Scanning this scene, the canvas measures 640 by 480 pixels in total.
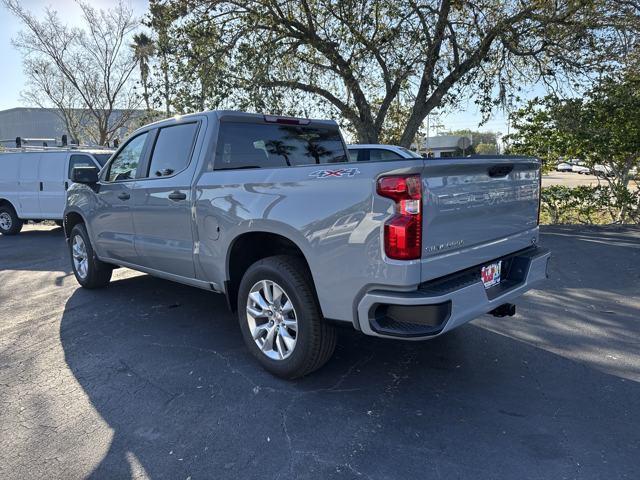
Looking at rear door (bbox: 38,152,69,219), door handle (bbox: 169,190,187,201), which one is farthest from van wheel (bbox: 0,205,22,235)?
door handle (bbox: 169,190,187,201)

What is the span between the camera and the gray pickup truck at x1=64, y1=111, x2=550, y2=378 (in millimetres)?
2764

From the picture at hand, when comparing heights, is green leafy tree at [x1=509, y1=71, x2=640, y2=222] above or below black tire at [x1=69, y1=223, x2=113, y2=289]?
above

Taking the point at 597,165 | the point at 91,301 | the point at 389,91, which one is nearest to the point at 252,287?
the point at 91,301

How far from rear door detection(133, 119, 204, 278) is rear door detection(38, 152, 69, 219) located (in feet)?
25.2

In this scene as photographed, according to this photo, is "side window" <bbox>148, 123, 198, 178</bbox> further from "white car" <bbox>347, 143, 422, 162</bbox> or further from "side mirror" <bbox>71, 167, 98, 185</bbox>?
"white car" <bbox>347, 143, 422, 162</bbox>

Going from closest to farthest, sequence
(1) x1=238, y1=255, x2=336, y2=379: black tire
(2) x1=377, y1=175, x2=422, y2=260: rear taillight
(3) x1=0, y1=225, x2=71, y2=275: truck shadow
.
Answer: (2) x1=377, y1=175, x2=422, y2=260: rear taillight → (1) x1=238, y1=255, x2=336, y2=379: black tire → (3) x1=0, y1=225, x2=71, y2=275: truck shadow

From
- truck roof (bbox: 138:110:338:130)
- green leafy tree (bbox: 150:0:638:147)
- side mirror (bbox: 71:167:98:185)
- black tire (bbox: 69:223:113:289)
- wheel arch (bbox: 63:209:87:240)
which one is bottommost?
black tire (bbox: 69:223:113:289)

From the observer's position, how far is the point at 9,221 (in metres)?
12.2

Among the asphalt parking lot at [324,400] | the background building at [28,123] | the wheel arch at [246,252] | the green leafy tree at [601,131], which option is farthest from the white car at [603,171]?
the background building at [28,123]

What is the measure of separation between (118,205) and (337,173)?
3.10 metres

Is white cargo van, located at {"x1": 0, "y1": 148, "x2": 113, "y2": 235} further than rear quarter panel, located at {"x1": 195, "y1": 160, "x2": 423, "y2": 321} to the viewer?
Yes

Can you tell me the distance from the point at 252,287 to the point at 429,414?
1542 millimetres

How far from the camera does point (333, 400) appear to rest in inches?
128

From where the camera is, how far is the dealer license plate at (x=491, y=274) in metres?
3.29
